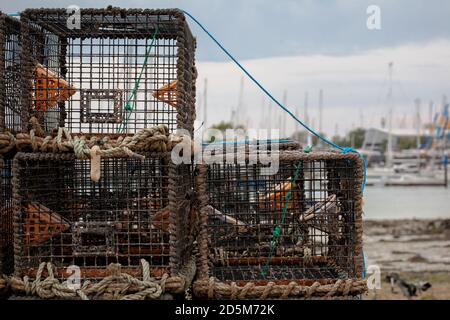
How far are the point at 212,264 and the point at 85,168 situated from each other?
109 cm

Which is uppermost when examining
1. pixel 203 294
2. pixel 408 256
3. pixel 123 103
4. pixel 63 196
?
pixel 123 103

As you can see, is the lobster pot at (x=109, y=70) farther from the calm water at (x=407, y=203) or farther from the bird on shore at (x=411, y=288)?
the calm water at (x=407, y=203)

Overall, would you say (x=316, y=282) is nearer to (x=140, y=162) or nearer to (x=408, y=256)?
(x=140, y=162)

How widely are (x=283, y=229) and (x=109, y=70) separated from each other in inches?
63.0

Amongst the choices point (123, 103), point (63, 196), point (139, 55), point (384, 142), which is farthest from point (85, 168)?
point (384, 142)

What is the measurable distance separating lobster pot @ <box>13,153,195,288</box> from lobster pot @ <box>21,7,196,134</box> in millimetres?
332

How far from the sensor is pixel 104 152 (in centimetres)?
303

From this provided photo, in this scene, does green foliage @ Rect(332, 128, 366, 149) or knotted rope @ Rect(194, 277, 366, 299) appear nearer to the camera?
knotted rope @ Rect(194, 277, 366, 299)

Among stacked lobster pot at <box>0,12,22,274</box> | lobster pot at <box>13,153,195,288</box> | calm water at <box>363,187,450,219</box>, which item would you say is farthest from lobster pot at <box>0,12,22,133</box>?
calm water at <box>363,187,450,219</box>

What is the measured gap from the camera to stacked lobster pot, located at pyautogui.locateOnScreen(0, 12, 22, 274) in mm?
3170

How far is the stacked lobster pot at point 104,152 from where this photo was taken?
121 inches

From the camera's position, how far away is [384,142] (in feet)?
228

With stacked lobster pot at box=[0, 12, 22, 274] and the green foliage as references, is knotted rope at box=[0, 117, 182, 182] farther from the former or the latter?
the green foliage

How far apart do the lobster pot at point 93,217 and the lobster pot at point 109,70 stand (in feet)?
1.09
